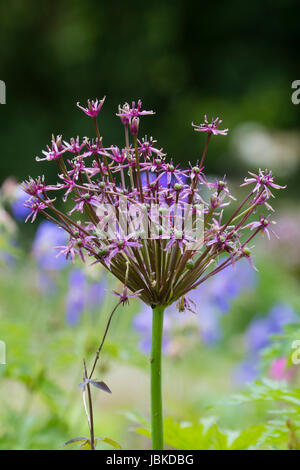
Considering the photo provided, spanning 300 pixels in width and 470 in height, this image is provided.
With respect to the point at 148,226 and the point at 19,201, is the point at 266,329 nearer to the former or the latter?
the point at 19,201

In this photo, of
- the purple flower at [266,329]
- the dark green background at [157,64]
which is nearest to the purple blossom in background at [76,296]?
the purple flower at [266,329]

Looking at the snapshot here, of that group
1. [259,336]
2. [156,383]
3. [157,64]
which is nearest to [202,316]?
[259,336]

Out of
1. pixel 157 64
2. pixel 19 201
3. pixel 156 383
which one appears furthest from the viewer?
pixel 157 64

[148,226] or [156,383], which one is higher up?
[148,226]

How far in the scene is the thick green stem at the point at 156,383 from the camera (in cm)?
67

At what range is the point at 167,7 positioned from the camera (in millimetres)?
10656

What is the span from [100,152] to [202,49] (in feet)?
35.0

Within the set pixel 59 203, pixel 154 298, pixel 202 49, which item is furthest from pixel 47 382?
pixel 202 49

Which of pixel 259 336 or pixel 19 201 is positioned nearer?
pixel 19 201

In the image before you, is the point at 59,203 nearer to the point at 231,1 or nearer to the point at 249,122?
the point at 249,122

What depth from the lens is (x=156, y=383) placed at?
664 mm

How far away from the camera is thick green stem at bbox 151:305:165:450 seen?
666 millimetres

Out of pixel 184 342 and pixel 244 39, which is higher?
pixel 244 39

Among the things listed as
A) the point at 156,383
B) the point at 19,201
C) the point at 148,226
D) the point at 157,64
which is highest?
the point at 157,64
